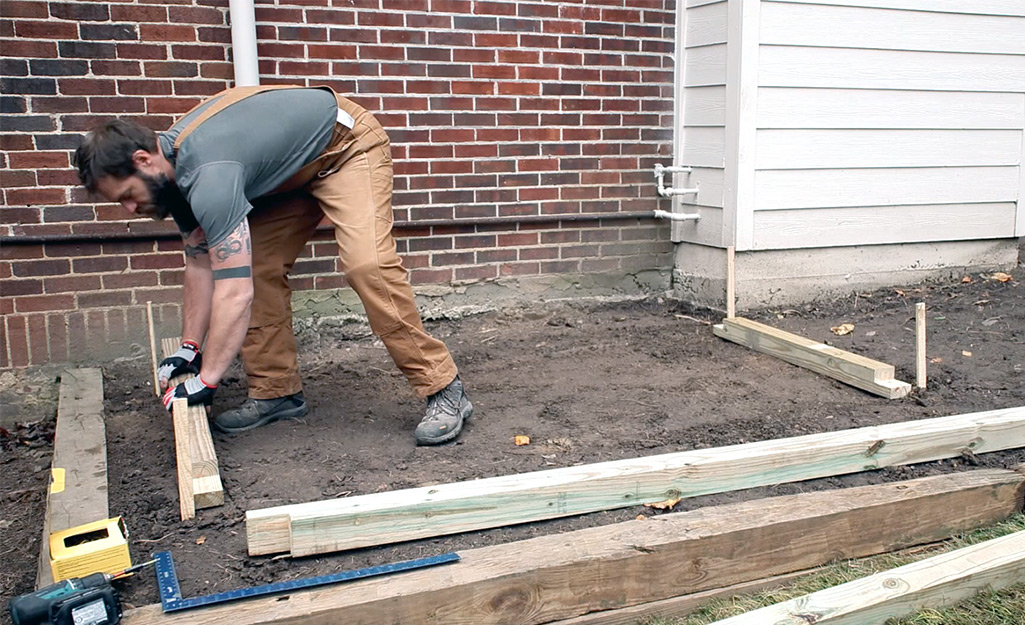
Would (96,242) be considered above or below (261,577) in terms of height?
above

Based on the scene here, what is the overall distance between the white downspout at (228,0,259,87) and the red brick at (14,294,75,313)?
1.39 meters

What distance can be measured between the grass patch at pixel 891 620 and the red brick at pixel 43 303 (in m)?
3.42

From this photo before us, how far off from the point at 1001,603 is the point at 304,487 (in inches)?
86.7

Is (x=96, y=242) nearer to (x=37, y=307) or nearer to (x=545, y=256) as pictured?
(x=37, y=307)

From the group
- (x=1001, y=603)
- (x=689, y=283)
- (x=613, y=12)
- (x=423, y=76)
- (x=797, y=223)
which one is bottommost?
(x=1001, y=603)

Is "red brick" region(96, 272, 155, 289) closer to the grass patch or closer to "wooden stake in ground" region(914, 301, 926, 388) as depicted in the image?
the grass patch

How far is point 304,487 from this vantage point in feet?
10.2

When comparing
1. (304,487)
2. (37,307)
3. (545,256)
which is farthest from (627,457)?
(37,307)

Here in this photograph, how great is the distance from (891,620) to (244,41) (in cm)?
376

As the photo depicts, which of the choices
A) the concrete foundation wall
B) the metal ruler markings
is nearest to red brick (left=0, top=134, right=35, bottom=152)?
the metal ruler markings

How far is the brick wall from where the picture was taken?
169 inches

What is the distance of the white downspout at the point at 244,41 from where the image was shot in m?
4.33

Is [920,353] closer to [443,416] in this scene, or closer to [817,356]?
[817,356]

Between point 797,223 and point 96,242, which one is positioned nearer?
point 96,242
